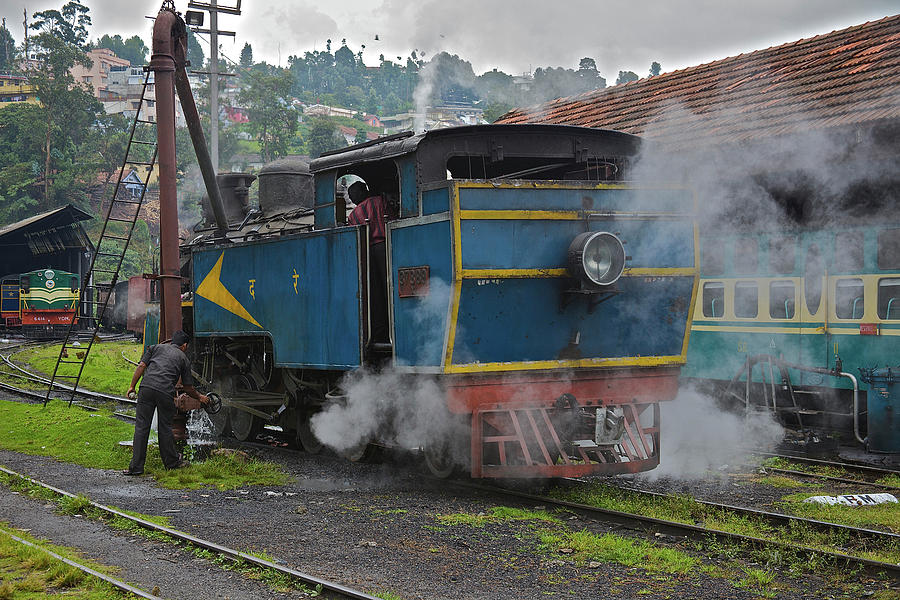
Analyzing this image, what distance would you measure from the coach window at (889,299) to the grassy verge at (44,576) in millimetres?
8043

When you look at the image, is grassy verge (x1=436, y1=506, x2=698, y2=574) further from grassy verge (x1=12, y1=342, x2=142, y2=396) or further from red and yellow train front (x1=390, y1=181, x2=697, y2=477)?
grassy verge (x1=12, y1=342, x2=142, y2=396)

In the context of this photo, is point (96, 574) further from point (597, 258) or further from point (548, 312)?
point (597, 258)

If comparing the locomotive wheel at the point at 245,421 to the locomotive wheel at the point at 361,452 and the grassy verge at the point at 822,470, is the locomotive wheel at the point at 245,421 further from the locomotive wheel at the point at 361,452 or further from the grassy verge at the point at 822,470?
the grassy verge at the point at 822,470

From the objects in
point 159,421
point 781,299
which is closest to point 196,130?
point 159,421

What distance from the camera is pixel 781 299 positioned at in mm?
10875

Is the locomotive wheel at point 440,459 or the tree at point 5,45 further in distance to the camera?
the tree at point 5,45

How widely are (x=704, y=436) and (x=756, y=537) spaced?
4047 mm

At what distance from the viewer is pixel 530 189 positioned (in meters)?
7.22

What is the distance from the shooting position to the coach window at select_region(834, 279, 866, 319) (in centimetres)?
998

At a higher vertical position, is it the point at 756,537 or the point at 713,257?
the point at 713,257

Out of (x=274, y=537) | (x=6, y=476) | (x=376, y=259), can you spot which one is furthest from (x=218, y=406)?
(x=274, y=537)

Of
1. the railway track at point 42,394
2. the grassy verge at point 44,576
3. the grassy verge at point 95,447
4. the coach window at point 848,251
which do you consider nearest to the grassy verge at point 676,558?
the grassy verge at point 44,576

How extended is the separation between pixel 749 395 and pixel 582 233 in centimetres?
469

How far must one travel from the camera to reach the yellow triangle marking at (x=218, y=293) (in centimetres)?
1025
